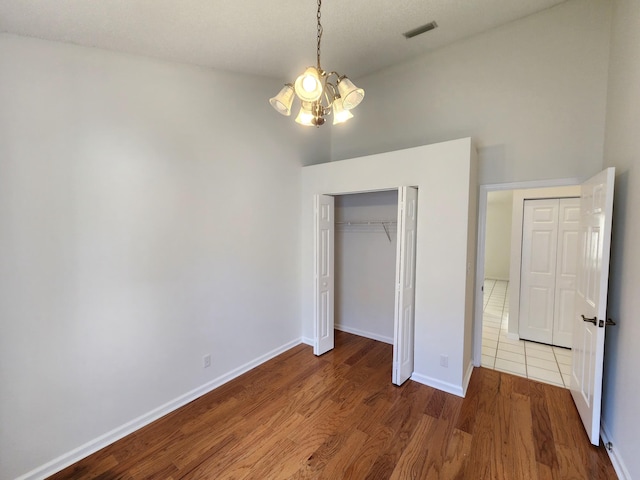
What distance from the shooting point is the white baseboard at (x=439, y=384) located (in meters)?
2.82

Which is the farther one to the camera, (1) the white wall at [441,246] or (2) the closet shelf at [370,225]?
(2) the closet shelf at [370,225]

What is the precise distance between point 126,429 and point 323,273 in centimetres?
243

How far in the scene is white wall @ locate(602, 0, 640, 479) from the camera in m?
1.83

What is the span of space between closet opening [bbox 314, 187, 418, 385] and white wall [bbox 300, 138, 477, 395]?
14 cm

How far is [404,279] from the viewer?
297cm

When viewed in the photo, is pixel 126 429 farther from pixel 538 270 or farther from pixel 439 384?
pixel 538 270

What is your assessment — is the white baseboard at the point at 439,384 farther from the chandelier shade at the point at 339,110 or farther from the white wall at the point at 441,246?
the chandelier shade at the point at 339,110

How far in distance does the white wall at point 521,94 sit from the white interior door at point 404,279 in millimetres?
1055

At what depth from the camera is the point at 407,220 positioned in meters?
2.92

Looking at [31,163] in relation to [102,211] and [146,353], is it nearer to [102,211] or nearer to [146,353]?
[102,211]

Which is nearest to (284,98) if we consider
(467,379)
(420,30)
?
(420,30)

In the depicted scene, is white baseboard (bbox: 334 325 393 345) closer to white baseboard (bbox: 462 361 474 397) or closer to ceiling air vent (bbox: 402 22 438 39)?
white baseboard (bbox: 462 361 474 397)

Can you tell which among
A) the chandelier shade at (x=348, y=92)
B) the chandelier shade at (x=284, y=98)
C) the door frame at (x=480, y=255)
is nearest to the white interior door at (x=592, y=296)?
the door frame at (x=480, y=255)

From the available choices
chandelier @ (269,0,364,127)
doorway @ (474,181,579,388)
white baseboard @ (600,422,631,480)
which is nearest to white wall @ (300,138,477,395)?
doorway @ (474,181,579,388)
